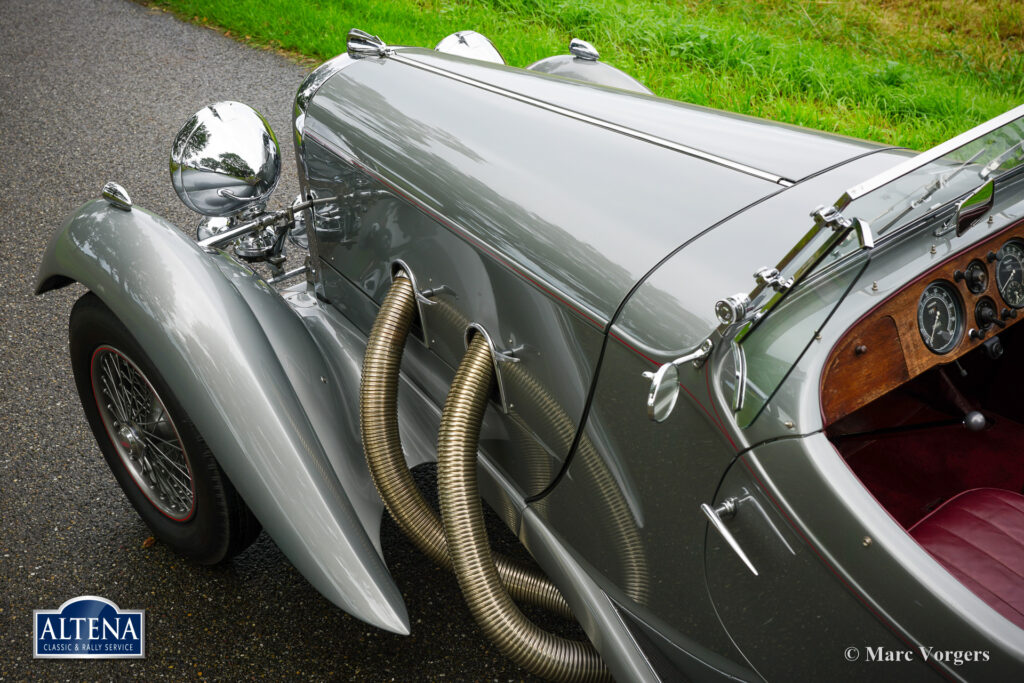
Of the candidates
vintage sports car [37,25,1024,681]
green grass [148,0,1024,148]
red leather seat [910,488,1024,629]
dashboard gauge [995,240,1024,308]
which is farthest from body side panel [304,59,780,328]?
green grass [148,0,1024,148]

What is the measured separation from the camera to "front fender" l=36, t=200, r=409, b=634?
205cm

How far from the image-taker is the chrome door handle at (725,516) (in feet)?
4.66

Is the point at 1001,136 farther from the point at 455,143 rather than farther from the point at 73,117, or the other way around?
the point at 73,117

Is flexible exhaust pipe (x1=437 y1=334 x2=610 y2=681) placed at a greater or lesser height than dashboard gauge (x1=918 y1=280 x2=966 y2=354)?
lesser

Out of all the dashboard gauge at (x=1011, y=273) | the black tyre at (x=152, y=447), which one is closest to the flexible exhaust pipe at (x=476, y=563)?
the black tyre at (x=152, y=447)

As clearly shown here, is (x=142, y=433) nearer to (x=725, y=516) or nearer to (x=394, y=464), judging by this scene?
(x=394, y=464)

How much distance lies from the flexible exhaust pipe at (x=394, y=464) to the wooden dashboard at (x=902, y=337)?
935mm

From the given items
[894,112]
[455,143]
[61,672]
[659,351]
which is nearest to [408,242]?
[455,143]

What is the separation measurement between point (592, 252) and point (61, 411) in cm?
248

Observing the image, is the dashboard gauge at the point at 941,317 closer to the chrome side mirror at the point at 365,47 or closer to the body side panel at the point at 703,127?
the body side panel at the point at 703,127

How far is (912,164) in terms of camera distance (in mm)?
1400

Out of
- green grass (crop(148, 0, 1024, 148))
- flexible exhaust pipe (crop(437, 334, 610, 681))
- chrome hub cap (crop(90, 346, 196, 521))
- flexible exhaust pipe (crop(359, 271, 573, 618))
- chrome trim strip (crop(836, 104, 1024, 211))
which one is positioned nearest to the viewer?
chrome trim strip (crop(836, 104, 1024, 211))

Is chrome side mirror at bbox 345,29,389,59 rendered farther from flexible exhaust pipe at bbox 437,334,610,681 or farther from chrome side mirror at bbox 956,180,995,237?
chrome side mirror at bbox 956,180,995,237

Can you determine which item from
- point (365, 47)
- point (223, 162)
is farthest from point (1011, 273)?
point (223, 162)
